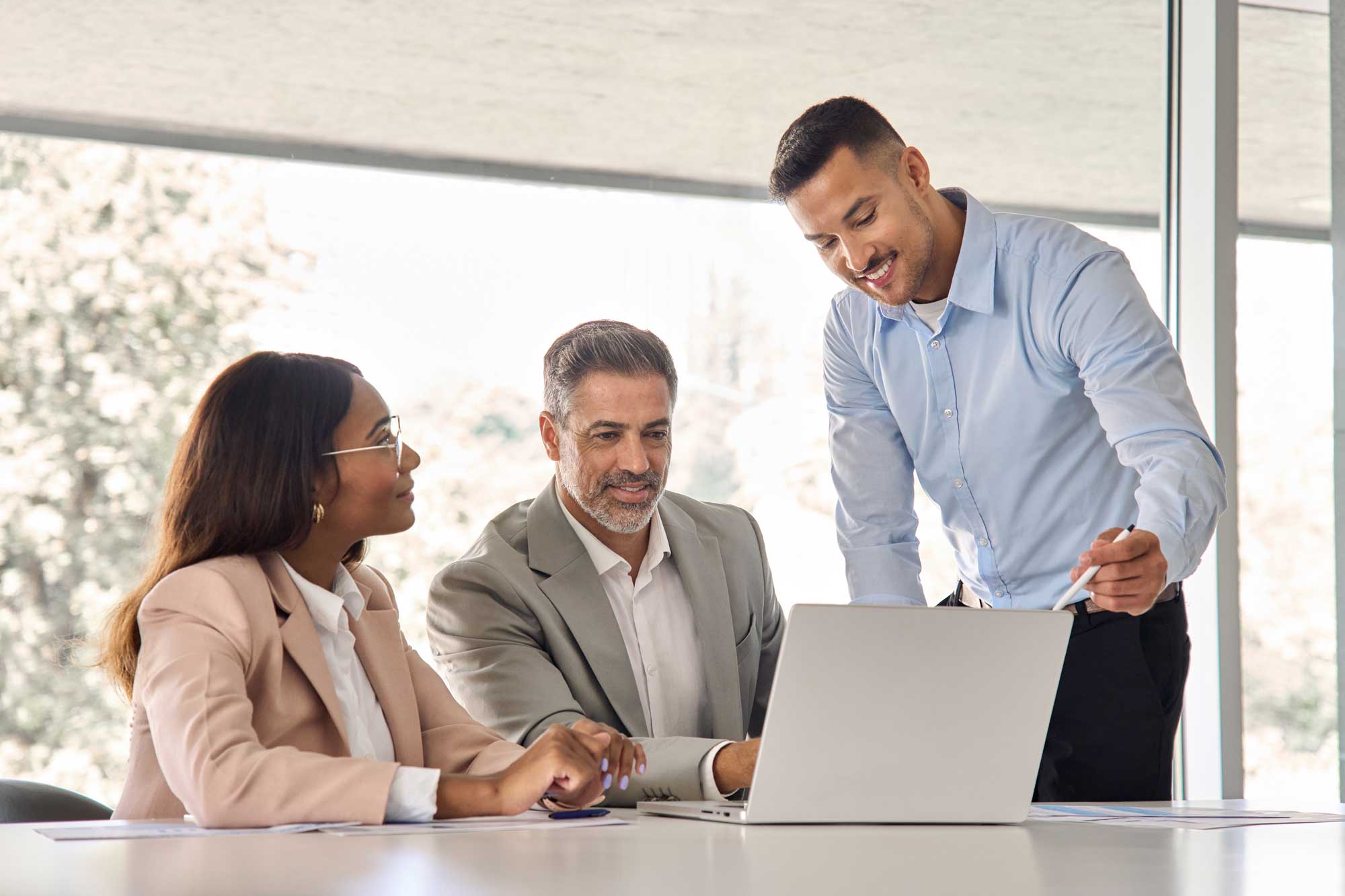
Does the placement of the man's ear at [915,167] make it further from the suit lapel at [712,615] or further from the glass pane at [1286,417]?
the glass pane at [1286,417]

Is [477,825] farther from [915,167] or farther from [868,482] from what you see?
[915,167]

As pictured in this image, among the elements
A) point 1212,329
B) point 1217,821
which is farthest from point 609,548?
point 1212,329

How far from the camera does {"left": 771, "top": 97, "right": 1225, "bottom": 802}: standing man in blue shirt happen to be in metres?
2.08

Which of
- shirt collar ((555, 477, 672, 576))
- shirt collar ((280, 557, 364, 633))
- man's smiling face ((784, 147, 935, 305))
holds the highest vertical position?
man's smiling face ((784, 147, 935, 305))

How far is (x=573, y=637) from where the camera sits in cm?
217

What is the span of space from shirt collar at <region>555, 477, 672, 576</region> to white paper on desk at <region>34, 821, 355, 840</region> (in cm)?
90

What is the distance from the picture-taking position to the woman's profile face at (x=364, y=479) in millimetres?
1868

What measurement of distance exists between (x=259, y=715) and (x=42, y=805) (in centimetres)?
42

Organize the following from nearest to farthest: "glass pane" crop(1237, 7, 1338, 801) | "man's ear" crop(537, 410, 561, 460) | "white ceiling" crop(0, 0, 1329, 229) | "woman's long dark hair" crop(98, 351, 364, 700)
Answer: "woman's long dark hair" crop(98, 351, 364, 700) < "man's ear" crop(537, 410, 561, 460) < "white ceiling" crop(0, 0, 1329, 229) < "glass pane" crop(1237, 7, 1338, 801)

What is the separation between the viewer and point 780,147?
2.24 meters

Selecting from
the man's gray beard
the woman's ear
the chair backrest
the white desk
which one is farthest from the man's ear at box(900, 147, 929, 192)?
the chair backrest

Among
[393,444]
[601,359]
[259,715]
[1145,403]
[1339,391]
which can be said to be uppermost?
[1339,391]

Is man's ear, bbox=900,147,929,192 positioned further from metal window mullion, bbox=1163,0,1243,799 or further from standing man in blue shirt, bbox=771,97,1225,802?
metal window mullion, bbox=1163,0,1243,799

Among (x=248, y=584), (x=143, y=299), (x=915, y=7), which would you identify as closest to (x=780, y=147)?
(x=248, y=584)
